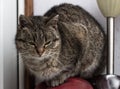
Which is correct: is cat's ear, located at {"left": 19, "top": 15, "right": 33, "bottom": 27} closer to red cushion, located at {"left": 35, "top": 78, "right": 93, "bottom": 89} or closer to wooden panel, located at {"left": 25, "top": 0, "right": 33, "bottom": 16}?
red cushion, located at {"left": 35, "top": 78, "right": 93, "bottom": 89}

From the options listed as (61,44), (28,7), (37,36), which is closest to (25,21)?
(37,36)

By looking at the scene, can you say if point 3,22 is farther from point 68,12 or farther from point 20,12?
point 68,12

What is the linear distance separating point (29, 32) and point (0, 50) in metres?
0.30

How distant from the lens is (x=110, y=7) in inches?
51.6

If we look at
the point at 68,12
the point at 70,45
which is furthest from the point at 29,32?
the point at 68,12

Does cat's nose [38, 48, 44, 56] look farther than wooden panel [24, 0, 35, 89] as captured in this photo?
No

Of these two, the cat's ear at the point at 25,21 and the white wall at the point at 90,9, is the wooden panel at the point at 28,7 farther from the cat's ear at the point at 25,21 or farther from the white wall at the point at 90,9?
the cat's ear at the point at 25,21

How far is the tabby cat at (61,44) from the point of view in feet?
4.04

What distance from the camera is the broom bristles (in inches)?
51.0

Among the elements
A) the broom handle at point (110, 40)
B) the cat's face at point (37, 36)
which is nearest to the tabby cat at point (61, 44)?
the cat's face at point (37, 36)

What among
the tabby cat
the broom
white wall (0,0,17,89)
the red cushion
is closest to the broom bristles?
the broom

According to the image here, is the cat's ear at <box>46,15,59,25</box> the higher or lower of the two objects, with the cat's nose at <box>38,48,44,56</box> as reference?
higher

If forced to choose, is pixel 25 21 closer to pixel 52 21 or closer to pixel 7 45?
pixel 52 21

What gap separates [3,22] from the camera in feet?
4.81
